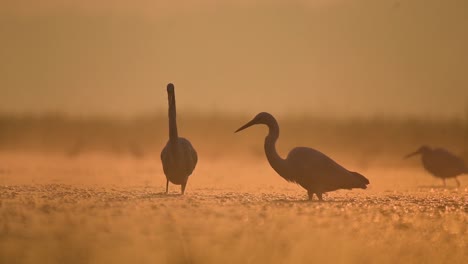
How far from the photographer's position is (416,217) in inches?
286

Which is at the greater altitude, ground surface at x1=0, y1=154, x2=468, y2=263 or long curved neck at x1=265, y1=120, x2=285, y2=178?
long curved neck at x1=265, y1=120, x2=285, y2=178

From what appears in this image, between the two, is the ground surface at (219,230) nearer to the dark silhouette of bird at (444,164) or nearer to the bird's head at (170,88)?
the bird's head at (170,88)

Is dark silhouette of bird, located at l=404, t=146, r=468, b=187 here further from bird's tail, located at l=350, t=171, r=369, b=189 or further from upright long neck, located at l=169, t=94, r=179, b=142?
upright long neck, located at l=169, t=94, r=179, b=142

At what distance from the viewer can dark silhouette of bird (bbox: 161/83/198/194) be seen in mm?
10375

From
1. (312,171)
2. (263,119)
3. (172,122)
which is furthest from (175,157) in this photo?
(312,171)

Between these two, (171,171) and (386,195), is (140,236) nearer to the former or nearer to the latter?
(171,171)

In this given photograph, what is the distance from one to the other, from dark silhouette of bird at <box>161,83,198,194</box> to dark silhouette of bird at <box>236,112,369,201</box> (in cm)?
140

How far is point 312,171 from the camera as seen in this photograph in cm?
945

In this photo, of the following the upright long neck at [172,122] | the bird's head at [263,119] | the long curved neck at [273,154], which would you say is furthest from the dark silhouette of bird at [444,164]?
the upright long neck at [172,122]

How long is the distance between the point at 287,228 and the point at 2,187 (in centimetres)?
467

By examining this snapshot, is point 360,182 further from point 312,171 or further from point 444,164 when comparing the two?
point 444,164

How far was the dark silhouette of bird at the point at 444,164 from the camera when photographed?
1527 centimetres

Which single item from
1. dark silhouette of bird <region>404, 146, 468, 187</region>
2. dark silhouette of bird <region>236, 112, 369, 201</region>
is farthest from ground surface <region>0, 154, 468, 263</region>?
dark silhouette of bird <region>404, 146, 468, 187</region>

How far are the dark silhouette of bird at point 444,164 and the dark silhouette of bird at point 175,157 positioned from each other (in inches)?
260
